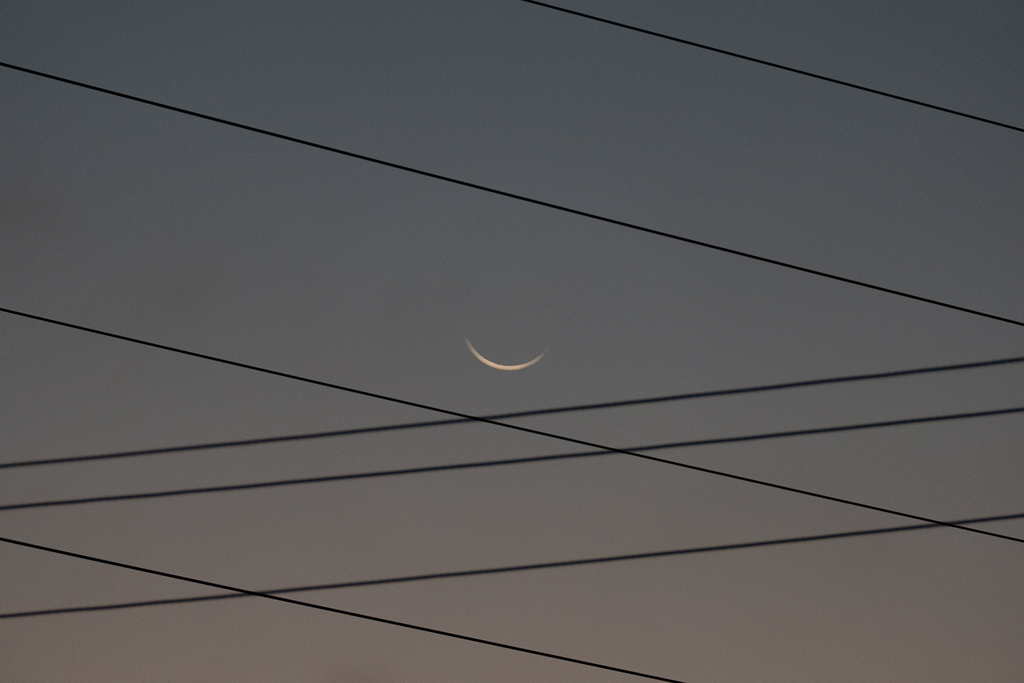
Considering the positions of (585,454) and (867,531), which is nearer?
(867,531)

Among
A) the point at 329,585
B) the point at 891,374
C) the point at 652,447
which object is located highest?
the point at 891,374

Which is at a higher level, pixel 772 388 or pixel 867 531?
pixel 772 388

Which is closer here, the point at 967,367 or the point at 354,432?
the point at 967,367

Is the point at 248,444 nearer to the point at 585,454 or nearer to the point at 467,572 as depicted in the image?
the point at 467,572

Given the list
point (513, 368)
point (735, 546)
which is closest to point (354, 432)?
point (513, 368)

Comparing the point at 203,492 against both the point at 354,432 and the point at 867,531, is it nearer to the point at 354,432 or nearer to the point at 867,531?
the point at 354,432

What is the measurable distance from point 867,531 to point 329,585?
4753 millimetres

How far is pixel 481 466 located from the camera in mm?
8305

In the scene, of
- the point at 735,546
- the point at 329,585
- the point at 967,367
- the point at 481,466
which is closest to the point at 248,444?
the point at 329,585

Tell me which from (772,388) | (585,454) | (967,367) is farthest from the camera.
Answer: (585,454)

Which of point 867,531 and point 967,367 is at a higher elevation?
point 967,367

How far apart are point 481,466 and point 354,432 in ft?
3.99

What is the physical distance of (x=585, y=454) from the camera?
883cm

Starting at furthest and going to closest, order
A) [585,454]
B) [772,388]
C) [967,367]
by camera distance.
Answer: [585,454]
[772,388]
[967,367]
